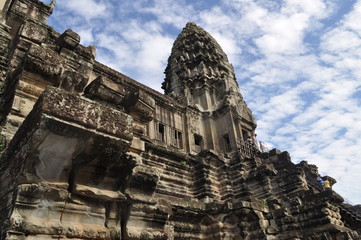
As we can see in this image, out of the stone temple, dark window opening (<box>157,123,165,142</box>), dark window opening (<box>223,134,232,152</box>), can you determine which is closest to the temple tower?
dark window opening (<box>223,134,232,152</box>)

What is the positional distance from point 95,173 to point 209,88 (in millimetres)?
19057

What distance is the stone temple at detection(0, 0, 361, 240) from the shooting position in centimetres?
269

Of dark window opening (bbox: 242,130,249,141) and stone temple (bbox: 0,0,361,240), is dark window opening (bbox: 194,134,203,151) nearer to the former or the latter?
dark window opening (bbox: 242,130,249,141)

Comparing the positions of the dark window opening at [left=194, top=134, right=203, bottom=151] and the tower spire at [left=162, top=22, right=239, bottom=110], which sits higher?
the tower spire at [left=162, top=22, right=239, bottom=110]

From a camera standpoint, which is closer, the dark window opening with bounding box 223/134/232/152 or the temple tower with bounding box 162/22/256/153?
the dark window opening with bounding box 223/134/232/152

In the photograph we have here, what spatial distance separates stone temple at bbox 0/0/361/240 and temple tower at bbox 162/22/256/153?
465 centimetres

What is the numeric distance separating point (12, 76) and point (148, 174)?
2.58m

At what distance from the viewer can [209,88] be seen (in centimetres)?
2173

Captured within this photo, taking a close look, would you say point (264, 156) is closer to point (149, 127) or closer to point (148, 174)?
point (149, 127)

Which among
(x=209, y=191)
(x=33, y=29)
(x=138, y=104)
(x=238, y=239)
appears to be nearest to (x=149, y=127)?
(x=209, y=191)

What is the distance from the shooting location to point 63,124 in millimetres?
2744

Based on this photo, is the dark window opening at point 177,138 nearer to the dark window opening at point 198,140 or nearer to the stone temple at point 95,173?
the dark window opening at point 198,140

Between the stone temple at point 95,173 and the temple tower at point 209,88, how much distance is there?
465 cm

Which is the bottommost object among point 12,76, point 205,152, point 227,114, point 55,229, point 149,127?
point 55,229
